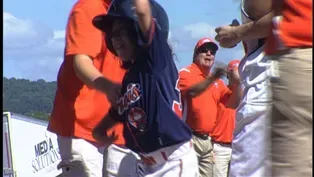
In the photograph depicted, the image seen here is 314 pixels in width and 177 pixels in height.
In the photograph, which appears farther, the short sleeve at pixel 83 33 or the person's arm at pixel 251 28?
the short sleeve at pixel 83 33

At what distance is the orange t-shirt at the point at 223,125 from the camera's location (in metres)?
9.80

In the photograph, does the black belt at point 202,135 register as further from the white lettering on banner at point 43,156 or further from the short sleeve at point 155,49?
the short sleeve at point 155,49

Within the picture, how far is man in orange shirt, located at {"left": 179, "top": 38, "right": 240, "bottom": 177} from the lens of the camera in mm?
9180

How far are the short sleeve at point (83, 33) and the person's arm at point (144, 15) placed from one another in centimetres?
55

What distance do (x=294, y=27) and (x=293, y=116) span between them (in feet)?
1.19

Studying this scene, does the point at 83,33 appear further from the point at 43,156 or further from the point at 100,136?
the point at 43,156

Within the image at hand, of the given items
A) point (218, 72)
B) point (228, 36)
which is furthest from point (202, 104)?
point (228, 36)

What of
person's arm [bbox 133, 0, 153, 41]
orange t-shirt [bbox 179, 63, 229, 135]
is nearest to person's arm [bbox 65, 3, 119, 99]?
person's arm [bbox 133, 0, 153, 41]

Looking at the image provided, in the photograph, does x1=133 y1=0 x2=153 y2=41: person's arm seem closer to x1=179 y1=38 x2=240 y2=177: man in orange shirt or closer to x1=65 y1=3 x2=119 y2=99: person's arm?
x1=65 y1=3 x2=119 y2=99: person's arm

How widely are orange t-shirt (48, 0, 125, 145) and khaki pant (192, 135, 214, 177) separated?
159 inches

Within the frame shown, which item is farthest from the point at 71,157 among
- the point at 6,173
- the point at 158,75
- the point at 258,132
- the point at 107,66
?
the point at 6,173

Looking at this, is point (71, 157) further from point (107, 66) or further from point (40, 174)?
point (40, 174)

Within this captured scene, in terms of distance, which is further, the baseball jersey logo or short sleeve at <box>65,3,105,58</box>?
short sleeve at <box>65,3,105,58</box>

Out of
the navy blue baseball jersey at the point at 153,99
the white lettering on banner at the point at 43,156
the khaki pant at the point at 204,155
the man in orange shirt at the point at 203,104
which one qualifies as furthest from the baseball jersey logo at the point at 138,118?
the white lettering on banner at the point at 43,156
